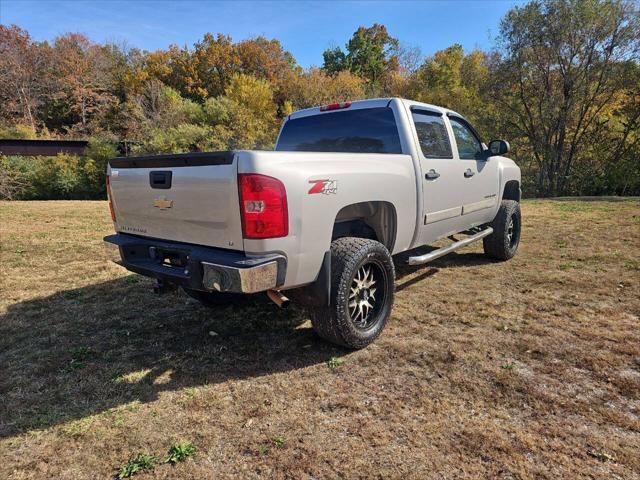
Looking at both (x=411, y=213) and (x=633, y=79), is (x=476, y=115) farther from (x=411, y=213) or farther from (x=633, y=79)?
(x=411, y=213)

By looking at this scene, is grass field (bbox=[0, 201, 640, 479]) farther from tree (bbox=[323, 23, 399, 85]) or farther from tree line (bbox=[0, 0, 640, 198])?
tree (bbox=[323, 23, 399, 85])

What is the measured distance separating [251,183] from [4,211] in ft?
47.7

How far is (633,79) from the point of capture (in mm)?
17281

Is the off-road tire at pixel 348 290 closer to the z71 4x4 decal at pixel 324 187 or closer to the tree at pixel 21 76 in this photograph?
the z71 4x4 decal at pixel 324 187

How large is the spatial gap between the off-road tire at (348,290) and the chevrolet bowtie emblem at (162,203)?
1241 millimetres

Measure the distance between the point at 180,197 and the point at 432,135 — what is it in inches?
107

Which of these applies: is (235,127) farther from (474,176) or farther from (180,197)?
(180,197)

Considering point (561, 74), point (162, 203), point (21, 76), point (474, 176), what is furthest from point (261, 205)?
point (21, 76)

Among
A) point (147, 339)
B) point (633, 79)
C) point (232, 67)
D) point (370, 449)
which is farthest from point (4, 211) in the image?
point (232, 67)

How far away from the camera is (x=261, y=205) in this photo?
2.48 metres

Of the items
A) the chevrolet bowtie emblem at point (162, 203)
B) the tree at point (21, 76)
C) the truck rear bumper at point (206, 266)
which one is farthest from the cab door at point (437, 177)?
the tree at point (21, 76)

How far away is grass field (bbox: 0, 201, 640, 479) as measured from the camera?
2129mm

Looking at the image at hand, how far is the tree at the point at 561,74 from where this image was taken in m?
17.1

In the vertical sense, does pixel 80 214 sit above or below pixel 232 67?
below
